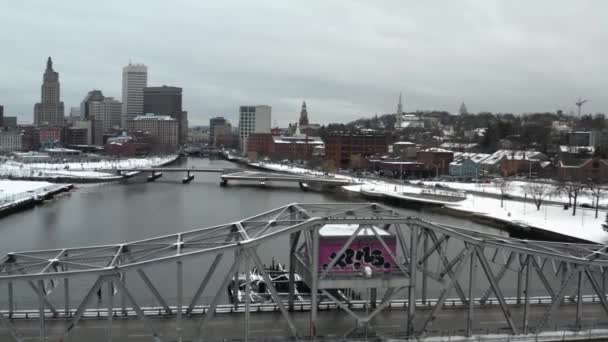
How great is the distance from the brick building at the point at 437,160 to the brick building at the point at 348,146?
20.3 metres

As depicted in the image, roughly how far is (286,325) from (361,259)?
8.80 ft

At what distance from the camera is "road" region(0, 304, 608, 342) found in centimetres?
1399

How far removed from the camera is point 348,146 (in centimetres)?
11088

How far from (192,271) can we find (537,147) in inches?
3386

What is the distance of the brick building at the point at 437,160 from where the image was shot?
3524 inches

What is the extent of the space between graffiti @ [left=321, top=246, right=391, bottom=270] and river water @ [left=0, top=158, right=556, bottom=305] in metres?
10.6

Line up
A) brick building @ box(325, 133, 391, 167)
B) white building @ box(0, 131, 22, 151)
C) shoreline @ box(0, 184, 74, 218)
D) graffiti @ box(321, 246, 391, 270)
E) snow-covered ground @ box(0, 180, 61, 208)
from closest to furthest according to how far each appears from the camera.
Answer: graffiti @ box(321, 246, 391, 270), shoreline @ box(0, 184, 74, 218), snow-covered ground @ box(0, 180, 61, 208), brick building @ box(325, 133, 391, 167), white building @ box(0, 131, 22, 151)

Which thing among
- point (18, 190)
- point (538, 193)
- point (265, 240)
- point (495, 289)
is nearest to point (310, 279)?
point (265, 240)

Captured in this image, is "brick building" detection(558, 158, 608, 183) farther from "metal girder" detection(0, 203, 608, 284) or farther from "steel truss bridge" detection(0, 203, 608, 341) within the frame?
"metal girder" detection(0, 203, 608, 284)

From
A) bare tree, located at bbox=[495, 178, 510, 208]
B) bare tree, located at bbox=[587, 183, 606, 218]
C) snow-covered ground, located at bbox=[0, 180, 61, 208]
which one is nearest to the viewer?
bare tree, located at bbox=[587, 183, 606, 218]

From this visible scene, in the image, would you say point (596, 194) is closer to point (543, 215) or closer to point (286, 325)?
point (543, 215)

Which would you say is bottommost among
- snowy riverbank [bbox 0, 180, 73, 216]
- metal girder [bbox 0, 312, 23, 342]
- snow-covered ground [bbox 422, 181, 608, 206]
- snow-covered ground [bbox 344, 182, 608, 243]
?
snowy riverbank [bbox 0, 180, 73, 216]

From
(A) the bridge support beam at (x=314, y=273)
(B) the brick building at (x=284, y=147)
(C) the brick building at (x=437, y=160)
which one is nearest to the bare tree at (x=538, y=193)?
(C) the brick building at (x=437, y=160)

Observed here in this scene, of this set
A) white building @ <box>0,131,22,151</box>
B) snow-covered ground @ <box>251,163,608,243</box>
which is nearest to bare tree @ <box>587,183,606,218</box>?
snow-covered ground @ <box>251,163,608,243</box>
